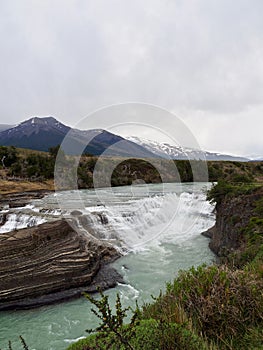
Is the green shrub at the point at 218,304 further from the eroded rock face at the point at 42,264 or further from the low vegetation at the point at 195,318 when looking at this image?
the eroded rock face at the point at 42,264

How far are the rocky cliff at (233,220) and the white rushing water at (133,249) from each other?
98cm

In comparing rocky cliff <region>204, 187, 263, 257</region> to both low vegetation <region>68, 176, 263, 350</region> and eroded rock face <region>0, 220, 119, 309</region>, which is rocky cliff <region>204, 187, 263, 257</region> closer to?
eroded rock face <region>0, 220, 119, 309</region>

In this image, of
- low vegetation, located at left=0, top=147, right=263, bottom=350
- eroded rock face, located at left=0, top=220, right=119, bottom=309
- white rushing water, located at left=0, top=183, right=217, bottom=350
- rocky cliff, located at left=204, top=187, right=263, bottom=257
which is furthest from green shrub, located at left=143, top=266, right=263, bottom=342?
rocky cliff, located at left=204, top=187, right=263, bottom=257

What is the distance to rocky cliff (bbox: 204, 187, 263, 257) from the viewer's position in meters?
12.0

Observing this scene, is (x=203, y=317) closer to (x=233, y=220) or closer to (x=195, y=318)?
(x=195, y=318)

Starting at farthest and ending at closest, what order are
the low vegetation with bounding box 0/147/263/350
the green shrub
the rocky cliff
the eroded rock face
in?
the rocky cliff
the eroded rock face
the green shrub
the low vegetation with bounding box 0/147/263/350

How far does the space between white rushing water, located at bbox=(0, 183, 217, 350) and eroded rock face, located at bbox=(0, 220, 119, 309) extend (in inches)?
30.2

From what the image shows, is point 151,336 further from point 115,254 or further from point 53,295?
point 115,254

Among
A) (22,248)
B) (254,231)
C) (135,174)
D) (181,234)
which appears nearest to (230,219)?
(254,231)

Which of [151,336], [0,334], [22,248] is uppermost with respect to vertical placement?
[151,336]

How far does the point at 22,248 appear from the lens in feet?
33.9

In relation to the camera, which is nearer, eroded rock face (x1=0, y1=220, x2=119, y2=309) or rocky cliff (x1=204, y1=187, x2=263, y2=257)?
eroded rock face (x1=0, y1=220, x2=119, y2=309)

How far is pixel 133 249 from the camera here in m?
15.1

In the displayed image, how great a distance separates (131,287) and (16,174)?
1299 inches
